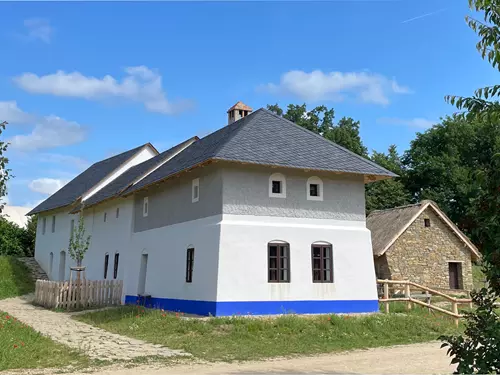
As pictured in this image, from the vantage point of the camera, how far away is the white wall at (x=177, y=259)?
56.2 feet

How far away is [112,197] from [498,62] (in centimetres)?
2038

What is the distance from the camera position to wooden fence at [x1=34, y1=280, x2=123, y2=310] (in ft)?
71.2

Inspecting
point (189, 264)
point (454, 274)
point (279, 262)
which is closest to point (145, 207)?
point (189, 264)

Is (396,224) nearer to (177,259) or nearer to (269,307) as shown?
(269,307)

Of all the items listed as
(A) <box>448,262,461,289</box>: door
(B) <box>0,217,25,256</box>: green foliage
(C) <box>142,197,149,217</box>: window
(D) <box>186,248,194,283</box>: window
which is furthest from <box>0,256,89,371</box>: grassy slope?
(B) <box>0,217,25,256</box>: green foliage

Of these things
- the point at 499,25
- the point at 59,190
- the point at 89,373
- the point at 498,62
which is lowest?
the point at 89,373

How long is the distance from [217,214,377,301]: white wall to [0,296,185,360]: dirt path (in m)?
3.82

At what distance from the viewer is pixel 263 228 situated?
17328 mm

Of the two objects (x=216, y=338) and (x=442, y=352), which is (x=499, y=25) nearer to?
(x=442, y=352)

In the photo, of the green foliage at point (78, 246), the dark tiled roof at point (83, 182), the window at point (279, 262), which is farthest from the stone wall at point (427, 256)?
the dark tiled roof at point (83, 182)

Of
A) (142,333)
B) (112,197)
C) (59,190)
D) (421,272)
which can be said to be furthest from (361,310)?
(59,190)

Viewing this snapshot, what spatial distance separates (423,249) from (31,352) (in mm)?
20816

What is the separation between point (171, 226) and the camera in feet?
66.8

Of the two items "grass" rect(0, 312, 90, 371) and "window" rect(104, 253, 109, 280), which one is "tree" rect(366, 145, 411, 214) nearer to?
"window" rect(104, 253, 109, 280)
